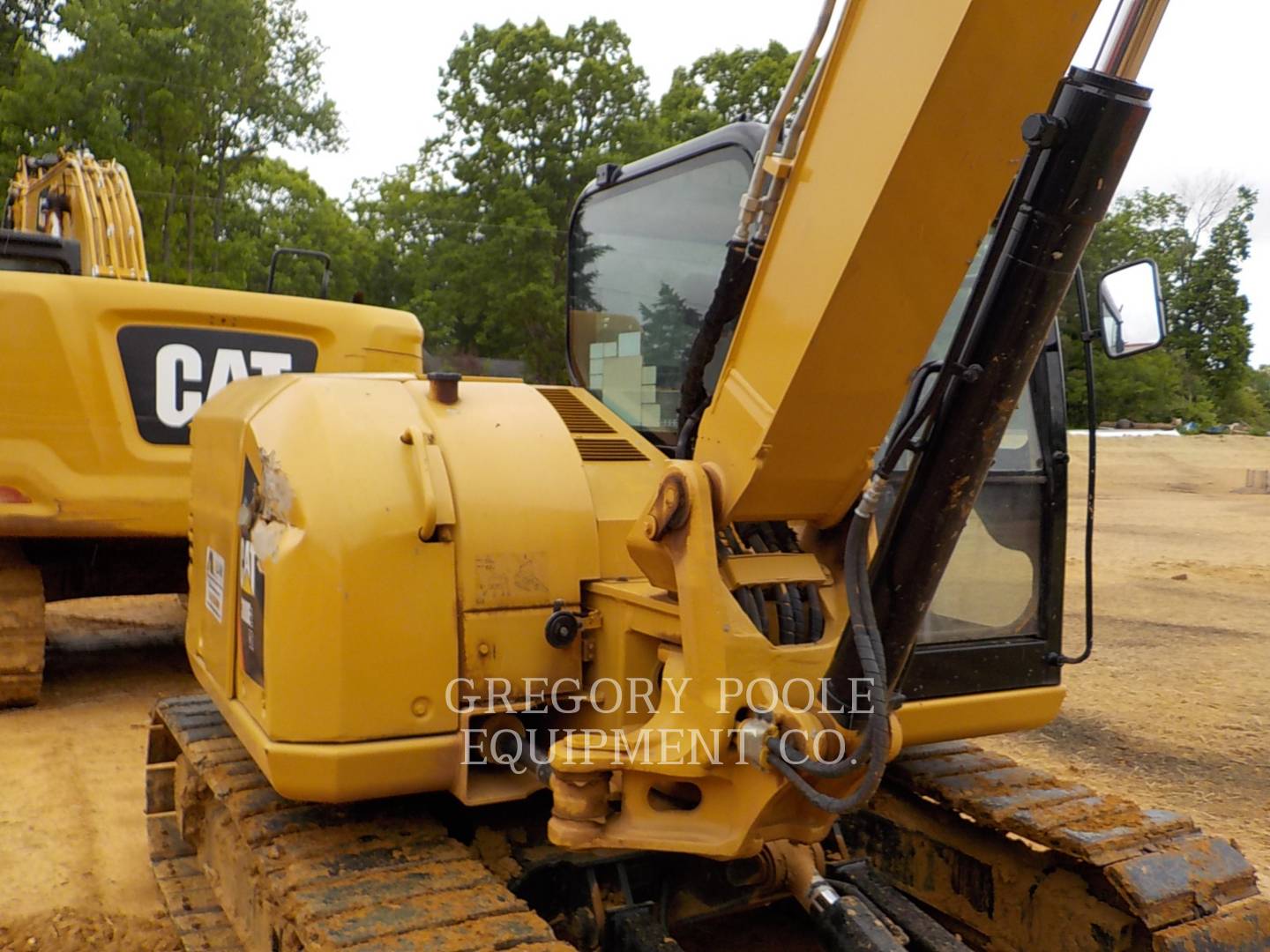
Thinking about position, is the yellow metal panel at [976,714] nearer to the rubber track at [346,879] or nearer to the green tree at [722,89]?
the rubber track at [346,879]

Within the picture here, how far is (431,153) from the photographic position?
28.5 m

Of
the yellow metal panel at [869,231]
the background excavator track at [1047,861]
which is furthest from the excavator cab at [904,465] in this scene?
the yellow metal panel at [869,231]

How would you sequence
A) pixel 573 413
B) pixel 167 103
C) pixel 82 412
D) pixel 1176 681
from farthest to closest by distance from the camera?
pixel 167 103 → pixel 1176 681 → pixel 82 412 → pixel 573 413

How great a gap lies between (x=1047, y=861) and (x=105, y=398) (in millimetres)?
4949

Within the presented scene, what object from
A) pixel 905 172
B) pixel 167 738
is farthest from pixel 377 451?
pixel 167 738

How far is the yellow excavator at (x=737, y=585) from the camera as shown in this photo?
2025mm

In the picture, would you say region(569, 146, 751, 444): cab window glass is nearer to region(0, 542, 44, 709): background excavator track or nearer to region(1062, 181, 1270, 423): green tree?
region(0, 542, 44, 709): background excavator track

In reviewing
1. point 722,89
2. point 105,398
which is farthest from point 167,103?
point 105,398

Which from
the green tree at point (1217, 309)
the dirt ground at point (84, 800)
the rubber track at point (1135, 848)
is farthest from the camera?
the green tree at point (1217, 309)

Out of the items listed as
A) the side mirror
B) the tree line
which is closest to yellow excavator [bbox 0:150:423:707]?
the side mirror

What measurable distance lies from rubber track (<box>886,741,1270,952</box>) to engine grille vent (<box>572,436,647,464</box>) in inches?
50.4

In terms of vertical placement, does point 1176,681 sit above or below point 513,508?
below

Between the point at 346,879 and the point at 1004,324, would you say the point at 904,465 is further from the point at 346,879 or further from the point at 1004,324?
the point at 346,879

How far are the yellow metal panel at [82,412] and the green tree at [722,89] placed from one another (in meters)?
22.2
